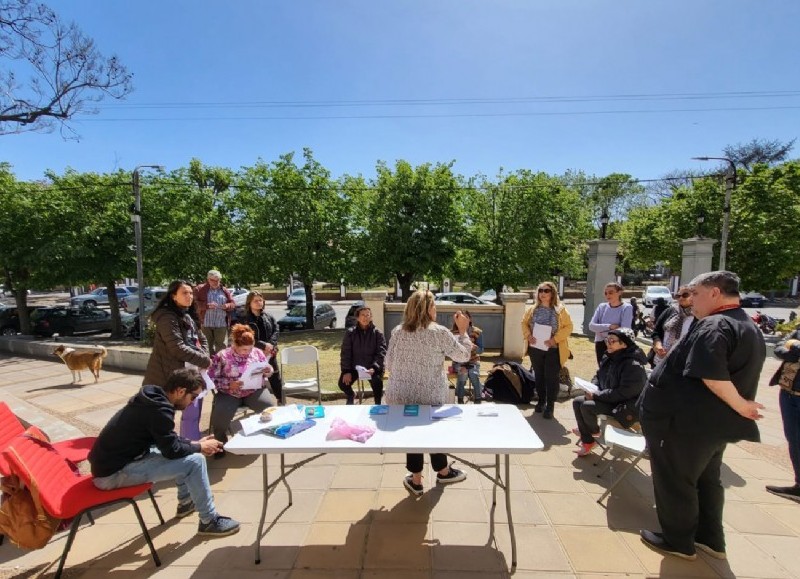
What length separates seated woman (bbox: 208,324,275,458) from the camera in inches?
169

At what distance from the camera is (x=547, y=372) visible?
520 centimetres

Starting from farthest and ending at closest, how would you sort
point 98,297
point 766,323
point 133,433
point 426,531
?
point 98,297 → point 766,323 → point 426,531 → point 133,433

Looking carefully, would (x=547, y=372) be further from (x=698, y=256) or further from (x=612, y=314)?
(x=698, y=256)

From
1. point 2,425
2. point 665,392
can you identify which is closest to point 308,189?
point 2,425

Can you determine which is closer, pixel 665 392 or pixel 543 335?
pixel 665 392

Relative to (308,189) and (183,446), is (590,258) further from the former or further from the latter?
(183,446)

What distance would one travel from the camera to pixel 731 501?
11.2 feet

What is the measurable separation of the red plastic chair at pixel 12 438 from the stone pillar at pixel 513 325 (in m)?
7.74

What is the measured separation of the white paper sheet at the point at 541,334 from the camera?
16.6 ft

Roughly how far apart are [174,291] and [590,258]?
12273 mm

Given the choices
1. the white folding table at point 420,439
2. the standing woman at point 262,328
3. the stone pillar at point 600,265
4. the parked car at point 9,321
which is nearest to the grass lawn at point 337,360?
the standing woman at point 262,328

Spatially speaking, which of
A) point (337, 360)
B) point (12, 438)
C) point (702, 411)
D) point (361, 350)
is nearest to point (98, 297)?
point (337, 360)

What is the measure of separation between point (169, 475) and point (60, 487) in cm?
64

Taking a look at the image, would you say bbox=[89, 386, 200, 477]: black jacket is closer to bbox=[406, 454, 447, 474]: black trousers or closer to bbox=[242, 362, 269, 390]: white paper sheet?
bbox=[242, 362, 269, 390]: white paper sheet
